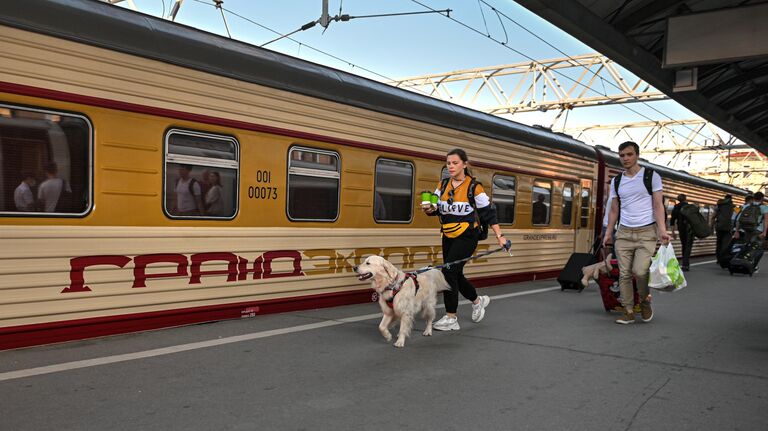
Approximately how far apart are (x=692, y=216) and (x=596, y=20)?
7.72m

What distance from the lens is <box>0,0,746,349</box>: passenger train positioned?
4.72 m

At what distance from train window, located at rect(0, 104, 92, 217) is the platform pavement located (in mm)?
1175

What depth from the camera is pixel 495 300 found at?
8.53 m

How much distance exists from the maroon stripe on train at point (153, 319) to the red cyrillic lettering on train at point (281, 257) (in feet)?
0.97

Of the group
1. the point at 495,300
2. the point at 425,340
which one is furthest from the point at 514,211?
the point at 425,340

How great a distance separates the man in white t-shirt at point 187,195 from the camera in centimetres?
568

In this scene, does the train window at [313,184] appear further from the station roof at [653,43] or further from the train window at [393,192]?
the station roof at [653,43]

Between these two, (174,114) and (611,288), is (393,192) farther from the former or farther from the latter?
(174,114)

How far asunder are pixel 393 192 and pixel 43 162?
14.3 feet

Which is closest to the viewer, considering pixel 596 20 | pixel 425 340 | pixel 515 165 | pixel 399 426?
pixel 399 426

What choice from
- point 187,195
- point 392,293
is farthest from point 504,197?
point 187,195

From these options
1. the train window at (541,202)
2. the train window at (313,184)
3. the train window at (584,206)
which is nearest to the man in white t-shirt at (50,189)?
the train window at (313,184)

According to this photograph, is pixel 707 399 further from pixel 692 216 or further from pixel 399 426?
pixel 692 216

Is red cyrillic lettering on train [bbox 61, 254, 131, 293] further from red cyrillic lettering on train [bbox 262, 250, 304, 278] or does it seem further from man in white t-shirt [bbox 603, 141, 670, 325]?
man in white t-shirt [bbox 603, 141, 670, 325]
